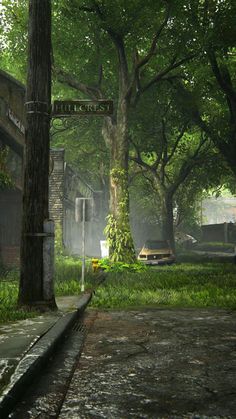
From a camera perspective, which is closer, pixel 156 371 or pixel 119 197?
pixel 156 371

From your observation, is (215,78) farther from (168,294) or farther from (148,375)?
(148,375)

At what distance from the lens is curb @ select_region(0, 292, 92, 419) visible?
307 centimetres

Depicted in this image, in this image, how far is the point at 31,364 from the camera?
380 centimetres

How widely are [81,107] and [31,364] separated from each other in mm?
4872

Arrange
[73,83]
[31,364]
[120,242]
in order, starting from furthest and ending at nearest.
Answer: [73,83] < [120,242] < [31,364]

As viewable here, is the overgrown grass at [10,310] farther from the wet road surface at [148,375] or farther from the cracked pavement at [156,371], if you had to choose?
the cracked pavement at [156,371]

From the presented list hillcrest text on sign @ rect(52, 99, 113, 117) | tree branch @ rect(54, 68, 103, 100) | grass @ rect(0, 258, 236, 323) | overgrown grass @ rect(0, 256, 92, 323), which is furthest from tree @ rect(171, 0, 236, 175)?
hillcrest text on sign @ rect(52, 99, 113, 117)

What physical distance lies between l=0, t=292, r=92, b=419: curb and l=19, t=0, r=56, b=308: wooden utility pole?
100cm

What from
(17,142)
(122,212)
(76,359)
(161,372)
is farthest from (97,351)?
(122,212)

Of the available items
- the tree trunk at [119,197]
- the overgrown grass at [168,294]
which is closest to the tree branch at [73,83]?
the tree trunk at [119,197]

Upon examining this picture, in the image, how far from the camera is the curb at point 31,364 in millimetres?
3074

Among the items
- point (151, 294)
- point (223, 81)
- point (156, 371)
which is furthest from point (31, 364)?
point (223, 81)

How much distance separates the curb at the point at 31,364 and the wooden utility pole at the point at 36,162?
1.00 m

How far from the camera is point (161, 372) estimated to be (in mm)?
4188
